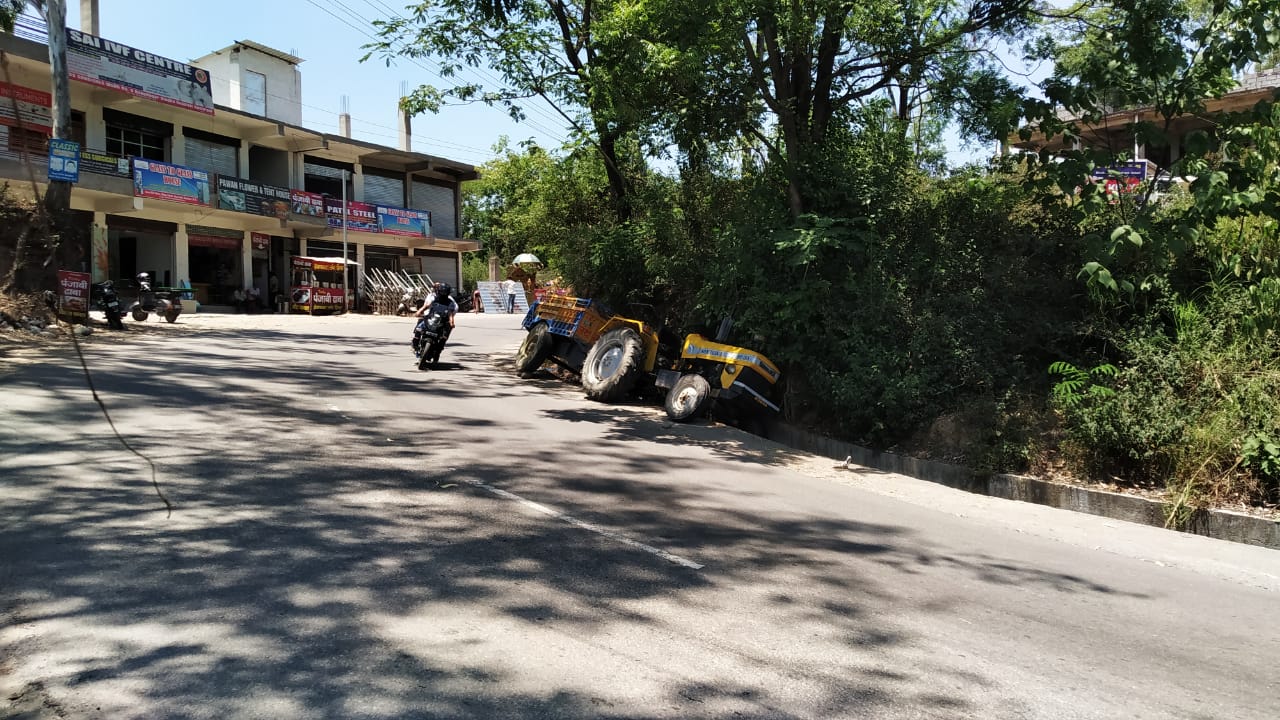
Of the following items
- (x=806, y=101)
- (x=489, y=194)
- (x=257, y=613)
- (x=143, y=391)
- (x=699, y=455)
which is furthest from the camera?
(x=489, y=194)

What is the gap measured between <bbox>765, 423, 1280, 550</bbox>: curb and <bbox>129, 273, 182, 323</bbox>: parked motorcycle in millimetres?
18615

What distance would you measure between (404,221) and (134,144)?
42.1 feet

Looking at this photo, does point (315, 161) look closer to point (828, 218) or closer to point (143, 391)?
point (143, 391)

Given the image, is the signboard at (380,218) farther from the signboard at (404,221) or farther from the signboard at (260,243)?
the signboard at (260,243)

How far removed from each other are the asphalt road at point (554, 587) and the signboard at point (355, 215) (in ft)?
100

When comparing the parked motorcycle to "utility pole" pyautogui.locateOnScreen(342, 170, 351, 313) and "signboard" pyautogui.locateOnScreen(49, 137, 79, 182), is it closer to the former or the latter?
"signboard" pyautogui.locateOnScreen(49, 137, 79, 182)

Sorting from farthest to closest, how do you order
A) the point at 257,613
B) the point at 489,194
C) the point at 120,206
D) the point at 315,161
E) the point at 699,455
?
the point at 489,194 < the point at 315,161 < the point at 120,206 < the point at 699,455 < the point at 257,613

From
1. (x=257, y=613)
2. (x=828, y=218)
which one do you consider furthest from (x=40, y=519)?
(x=828, y=218)

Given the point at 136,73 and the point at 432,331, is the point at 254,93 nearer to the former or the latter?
the point at 136,73

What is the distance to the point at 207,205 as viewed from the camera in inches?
1243

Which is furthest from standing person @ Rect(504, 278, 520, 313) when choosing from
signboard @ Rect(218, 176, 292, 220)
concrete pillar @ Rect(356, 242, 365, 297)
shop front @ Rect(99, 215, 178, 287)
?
shop front @ Rect(99, 215, 178, 287)

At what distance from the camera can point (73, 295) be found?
16.7m

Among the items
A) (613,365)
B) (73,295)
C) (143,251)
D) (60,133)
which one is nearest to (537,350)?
(613,365)

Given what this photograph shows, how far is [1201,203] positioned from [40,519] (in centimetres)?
1012
